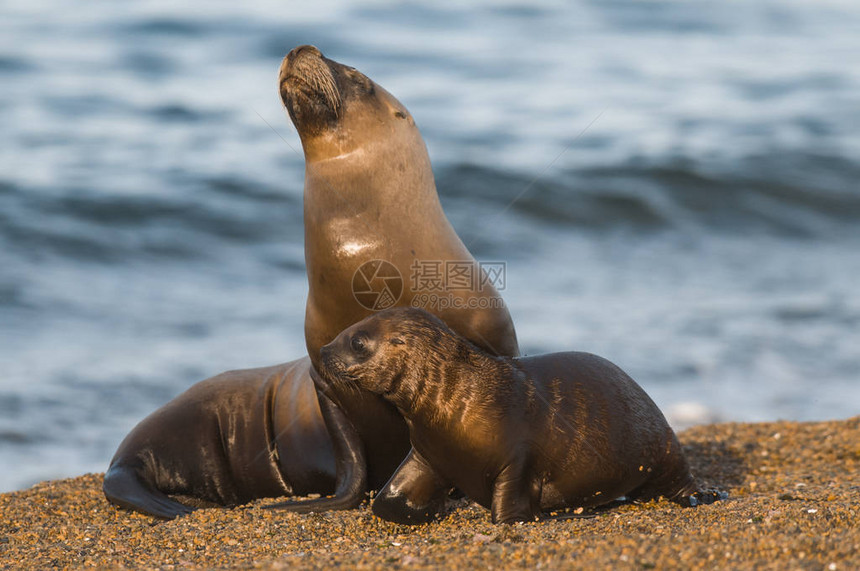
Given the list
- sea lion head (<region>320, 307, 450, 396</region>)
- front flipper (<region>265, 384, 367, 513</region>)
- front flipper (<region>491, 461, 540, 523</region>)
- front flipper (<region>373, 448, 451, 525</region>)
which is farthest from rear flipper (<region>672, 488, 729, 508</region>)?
front flipper (<region>265, 384, 367, 513</region>)

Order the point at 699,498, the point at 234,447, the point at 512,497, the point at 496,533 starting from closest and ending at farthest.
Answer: the point at 496,533, the point at 512,497, the point at 699,498, the point at 234,447

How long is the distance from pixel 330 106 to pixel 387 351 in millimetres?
1706

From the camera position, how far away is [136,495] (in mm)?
5984

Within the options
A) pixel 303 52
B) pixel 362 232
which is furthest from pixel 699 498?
pixel 303 52

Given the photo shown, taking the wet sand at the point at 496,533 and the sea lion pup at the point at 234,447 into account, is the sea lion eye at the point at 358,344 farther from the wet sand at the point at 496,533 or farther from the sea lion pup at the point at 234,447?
the sea lion pup at the point at 234,447

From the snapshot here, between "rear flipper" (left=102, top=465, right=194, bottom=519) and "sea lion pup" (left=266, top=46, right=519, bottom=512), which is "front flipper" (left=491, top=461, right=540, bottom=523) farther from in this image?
"rear flipper" (left=102, top=465, right=194, bottom=519)

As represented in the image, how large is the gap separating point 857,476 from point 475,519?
2.22 meters

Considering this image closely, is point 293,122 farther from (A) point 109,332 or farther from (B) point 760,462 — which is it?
(A) point 109,332

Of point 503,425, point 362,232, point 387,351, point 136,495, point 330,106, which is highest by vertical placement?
point 330,106

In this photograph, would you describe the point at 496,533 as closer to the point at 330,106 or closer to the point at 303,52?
the point at 330,106

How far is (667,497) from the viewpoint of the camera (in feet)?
17.1

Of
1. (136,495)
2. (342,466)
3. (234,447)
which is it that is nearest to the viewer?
(342,466)

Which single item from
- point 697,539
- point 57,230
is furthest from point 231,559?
point 57,230

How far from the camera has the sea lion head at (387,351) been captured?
4953 millimetres
